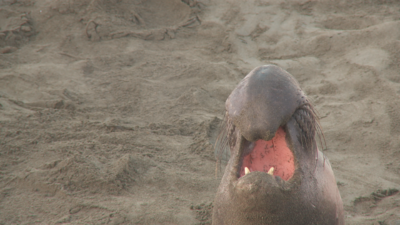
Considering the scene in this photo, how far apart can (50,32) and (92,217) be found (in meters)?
4.51

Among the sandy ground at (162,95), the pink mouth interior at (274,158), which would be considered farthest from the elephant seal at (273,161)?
the sandy ground at (162,95)

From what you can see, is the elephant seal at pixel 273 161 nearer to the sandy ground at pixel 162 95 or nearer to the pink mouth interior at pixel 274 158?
the pink mouth interior at pixel 274 158

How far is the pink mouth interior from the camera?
1923mm

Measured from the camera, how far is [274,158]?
1.95 meters

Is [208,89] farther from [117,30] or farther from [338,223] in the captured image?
[338,223]

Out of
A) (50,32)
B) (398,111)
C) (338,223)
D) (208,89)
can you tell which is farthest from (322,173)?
(50,32)

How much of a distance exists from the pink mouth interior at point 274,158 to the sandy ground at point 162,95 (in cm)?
67

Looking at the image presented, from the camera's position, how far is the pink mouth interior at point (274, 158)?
1.92 metres

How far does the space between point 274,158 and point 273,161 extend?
0.06ft

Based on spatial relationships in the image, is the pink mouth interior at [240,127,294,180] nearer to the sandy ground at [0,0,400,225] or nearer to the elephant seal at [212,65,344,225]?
the elephant seal at [212,65,344,225]

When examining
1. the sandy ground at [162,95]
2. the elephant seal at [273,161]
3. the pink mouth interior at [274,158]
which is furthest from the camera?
the sandy ground at [162,95]

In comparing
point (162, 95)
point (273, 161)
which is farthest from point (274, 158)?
point (162, 95)

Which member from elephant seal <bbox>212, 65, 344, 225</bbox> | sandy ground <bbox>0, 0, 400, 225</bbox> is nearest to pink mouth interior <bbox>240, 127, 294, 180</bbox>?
elephant seal <bbox>212, 65, 344, 225</bbox>

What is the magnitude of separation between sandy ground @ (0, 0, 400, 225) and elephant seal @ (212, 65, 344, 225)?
69 centimetres
